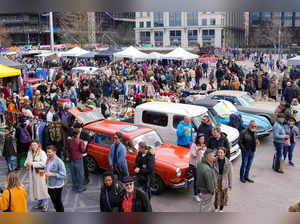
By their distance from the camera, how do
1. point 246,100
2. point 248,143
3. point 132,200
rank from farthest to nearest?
1. point 246,100
2. point 248,143
3. point 132,200

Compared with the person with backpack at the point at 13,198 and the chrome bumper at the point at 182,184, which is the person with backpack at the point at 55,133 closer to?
the chrome bumper at the point at 182,184

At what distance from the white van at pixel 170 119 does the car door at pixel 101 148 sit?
2.04 metres

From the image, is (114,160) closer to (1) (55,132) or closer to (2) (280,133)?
(1) (55,132)

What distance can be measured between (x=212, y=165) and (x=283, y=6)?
16.4 feet

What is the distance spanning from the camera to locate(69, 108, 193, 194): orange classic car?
721cm

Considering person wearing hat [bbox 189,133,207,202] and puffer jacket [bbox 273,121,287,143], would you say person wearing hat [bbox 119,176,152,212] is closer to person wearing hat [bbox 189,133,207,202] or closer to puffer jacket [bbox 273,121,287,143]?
person wearing hat [bbox 189,133,207,202]

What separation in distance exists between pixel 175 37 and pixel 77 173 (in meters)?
102

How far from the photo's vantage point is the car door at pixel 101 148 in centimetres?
817

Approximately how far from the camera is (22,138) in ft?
28.0

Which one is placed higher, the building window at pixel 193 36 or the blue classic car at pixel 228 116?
the building window at pixel 193 36

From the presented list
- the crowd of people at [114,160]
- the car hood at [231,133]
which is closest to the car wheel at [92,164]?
the crowd of people at [114,160]

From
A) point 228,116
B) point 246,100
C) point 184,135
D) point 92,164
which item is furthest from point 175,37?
point 92,164

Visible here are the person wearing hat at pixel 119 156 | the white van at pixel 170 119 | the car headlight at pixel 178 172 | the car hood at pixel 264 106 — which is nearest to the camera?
the person wearing hat at pixel 119 156

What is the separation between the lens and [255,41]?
90.5 m
